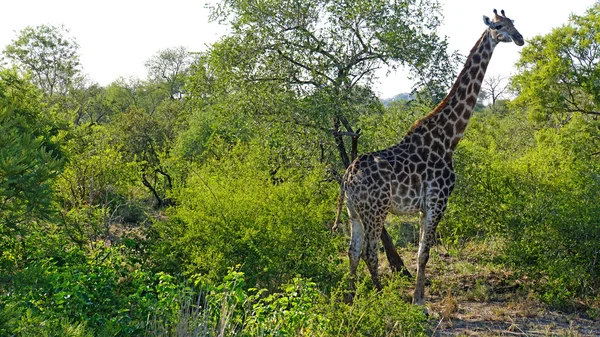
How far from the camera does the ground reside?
7461 mm

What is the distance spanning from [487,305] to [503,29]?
3.84 m

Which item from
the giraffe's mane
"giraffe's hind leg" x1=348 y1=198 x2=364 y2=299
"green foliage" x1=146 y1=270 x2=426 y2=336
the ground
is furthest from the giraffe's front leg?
"green foliage" x1=146 y1=270 x2=426 y2=336

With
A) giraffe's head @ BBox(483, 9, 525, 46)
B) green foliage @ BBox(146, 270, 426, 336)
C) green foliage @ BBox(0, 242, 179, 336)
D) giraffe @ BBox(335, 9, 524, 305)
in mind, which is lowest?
green foliage @ BBox(146, 270, 426, 336)

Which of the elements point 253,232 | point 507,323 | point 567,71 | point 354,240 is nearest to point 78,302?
point 253,232

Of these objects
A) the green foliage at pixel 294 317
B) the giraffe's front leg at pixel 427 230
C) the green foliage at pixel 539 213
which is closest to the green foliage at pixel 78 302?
the green foliage at pixel 294 317

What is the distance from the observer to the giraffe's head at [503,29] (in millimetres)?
8297

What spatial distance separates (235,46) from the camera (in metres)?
9.13

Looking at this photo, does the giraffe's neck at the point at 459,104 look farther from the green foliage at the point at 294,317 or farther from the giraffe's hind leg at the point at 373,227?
the green foliage at the point at 294,317

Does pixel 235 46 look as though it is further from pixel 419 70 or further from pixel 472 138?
pixel 472 138

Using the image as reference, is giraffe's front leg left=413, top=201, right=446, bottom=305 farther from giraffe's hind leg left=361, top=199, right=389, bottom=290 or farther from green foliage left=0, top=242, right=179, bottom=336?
green foliage left=0, top=242, right=179, bottom=336

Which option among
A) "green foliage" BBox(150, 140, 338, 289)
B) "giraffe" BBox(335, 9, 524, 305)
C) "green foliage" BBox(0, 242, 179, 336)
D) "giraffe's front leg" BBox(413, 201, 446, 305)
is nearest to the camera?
"green foliage" BBox(0, 242, 179, 336)

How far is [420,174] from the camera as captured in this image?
8.26m

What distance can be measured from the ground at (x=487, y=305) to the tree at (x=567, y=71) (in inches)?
328

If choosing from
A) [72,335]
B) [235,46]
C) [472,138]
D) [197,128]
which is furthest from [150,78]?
[72,335]
